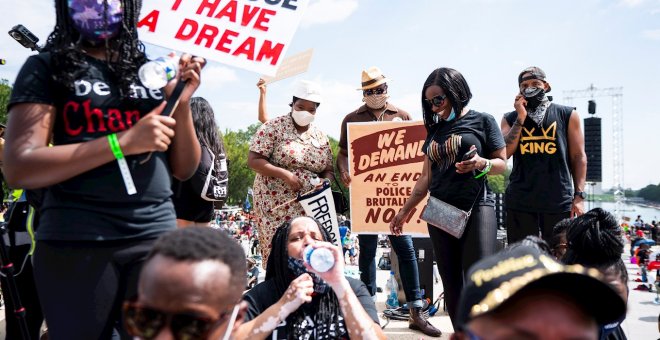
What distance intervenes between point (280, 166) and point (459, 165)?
1.50 m

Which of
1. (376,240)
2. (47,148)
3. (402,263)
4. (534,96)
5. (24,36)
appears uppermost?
(24,36)

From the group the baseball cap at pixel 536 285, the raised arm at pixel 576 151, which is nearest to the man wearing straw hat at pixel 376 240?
the raised arm at pixel 576 151

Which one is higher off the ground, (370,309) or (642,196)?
(370,309)

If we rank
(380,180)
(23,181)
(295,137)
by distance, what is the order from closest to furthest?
1. (23,181)
2. (295,137)
3. (380,180)

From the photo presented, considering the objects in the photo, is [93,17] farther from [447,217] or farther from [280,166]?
[280,166]

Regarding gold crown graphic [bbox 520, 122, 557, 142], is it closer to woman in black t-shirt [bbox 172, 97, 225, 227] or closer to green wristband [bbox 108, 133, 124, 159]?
woman in black t-shirt [bbox 172, 97, 225, 227]

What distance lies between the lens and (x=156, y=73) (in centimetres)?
199

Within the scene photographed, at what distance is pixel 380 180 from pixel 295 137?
155 cm

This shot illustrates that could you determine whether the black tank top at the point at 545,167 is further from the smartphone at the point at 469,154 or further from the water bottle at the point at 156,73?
the water bottle at the point at 156,73

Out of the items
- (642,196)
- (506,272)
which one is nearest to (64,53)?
(506,272)

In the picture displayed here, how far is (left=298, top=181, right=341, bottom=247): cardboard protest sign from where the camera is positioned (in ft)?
14.3

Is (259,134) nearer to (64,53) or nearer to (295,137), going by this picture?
(295,137)

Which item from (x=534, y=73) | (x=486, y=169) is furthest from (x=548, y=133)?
(x=486, y=169)

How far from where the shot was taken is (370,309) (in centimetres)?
271
